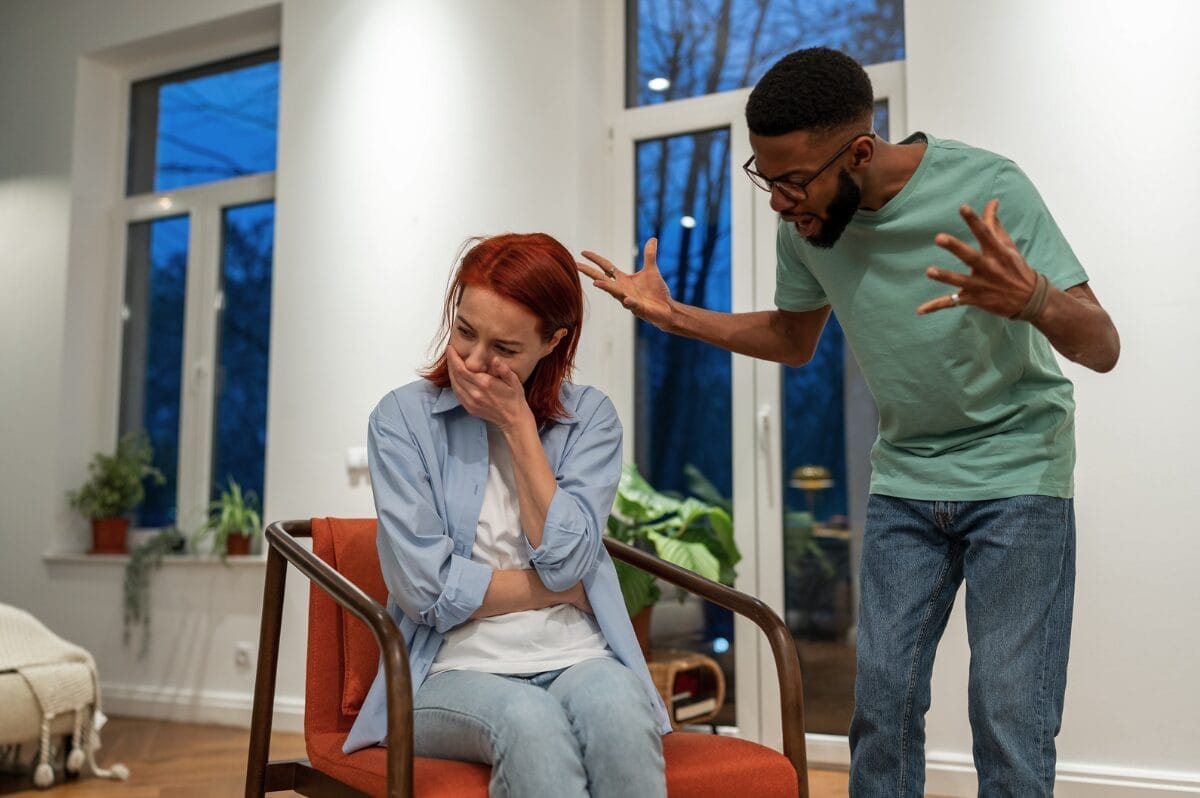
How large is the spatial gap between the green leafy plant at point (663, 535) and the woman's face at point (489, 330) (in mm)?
1601

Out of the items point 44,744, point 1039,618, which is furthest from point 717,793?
point 44,744

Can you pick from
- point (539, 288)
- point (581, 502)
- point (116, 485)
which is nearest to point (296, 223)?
point (116, 485)

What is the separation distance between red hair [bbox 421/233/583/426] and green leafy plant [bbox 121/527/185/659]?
10.9 ft

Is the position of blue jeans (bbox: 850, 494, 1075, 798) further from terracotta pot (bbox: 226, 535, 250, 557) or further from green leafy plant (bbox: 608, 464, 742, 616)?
terracotta pot (bbox: 226, 535, 250, 557)

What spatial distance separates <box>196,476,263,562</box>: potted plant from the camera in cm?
446

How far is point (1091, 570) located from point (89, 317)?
4.32 meters

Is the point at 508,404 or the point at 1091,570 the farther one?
the point at 1091,570

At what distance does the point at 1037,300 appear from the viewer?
4.05ft

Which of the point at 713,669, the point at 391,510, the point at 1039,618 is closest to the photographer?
the point at 1039,618

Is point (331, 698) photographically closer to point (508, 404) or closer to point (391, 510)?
point (391, 510)

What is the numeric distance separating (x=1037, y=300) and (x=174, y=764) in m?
3.23

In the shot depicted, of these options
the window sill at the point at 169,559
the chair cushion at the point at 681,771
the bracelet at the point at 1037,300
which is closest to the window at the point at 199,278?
the window sill at the point at 169,559

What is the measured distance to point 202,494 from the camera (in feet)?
15.8

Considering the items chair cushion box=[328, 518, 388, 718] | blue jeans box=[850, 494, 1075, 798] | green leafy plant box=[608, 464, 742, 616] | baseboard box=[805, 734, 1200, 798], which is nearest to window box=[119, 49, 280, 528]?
green leafy plant box=[608, 464, 742, 616]
